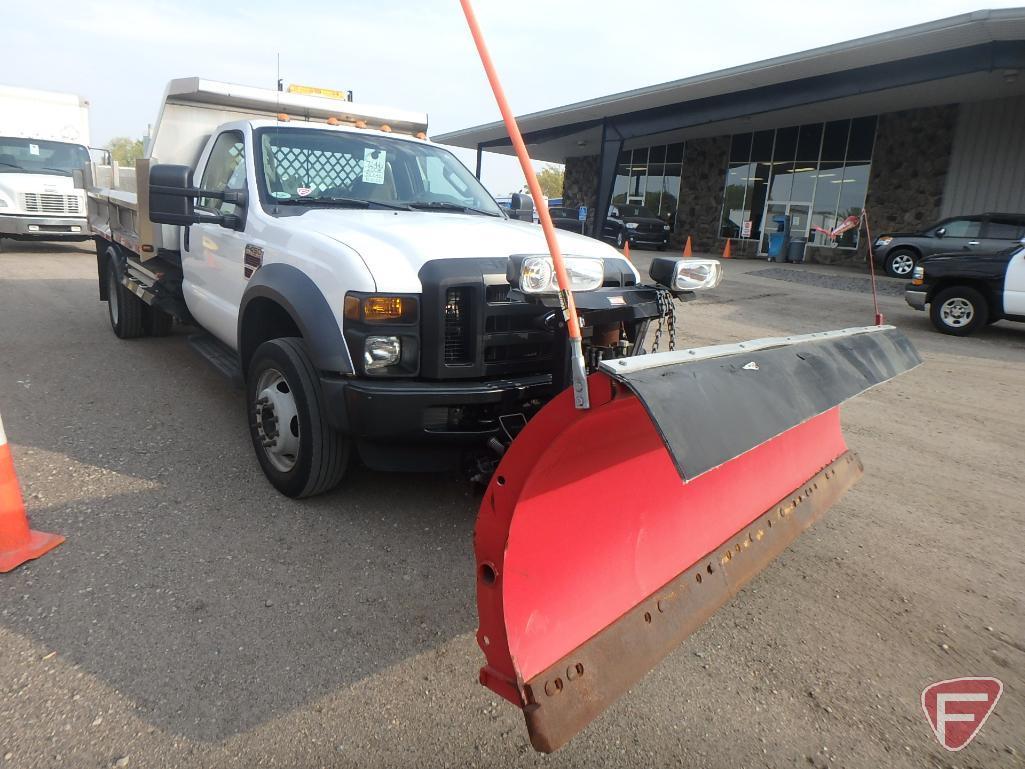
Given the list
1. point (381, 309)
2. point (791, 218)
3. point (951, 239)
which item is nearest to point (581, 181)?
point (791, 218)

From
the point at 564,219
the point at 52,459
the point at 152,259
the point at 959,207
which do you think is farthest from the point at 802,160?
the point at 52,459

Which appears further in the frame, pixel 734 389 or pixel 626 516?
pixel 626 516

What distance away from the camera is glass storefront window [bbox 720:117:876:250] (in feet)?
68.4

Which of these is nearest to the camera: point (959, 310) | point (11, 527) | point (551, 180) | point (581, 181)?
point (11, 527)

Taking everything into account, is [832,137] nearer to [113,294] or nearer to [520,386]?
[113,294]

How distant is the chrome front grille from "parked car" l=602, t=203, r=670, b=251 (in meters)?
15.8

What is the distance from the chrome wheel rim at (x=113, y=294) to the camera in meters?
7.19

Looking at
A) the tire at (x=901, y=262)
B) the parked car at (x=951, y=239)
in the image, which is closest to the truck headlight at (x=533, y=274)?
the parked car at (x=951, y=239)

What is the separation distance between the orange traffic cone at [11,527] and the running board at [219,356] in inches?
50.8

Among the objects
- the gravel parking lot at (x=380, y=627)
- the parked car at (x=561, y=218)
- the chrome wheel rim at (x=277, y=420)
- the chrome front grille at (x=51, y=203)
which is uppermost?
the parked car at (x=561, y=218)

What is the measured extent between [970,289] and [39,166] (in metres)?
17.7

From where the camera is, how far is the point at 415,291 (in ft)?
10.1

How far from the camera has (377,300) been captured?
3.05 meters

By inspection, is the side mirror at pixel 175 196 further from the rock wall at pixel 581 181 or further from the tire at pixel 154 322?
the rock wall at pixel 581 181
